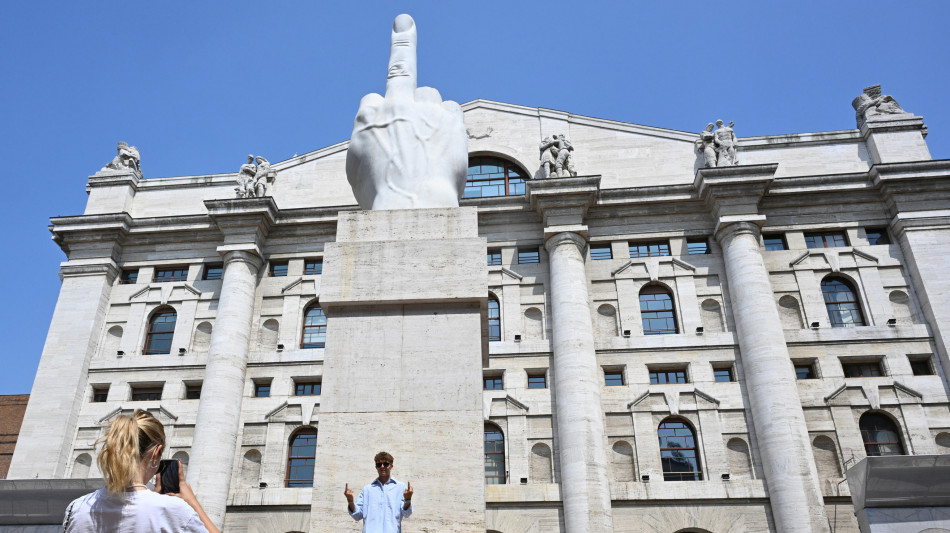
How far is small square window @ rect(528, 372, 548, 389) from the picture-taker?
3080 cm

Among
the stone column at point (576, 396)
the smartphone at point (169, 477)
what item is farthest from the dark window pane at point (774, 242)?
the smartphone at point (169, 477)

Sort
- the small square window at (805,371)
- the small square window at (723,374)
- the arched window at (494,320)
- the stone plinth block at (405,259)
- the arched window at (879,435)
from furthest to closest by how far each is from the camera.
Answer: the arched window at (494,320) < the small square window at (723,374) < the small square window at (805,371) < the arched window at (879,435) < the stone plinth block at (405,259)

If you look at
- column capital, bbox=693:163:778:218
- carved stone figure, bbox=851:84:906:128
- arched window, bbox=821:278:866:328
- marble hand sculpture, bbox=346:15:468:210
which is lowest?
marble hand sculpture, bbox=346:15:468:210

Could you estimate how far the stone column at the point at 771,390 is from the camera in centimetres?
2617

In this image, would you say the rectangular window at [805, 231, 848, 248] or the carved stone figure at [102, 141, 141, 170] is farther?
the carved stone figure at [102, 141, 141, 170]

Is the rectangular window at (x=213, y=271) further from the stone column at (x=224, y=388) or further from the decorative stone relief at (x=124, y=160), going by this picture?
the decorative stone relief at (x=124, y=160)

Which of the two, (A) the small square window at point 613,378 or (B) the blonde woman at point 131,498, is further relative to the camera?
(A) the small square window at point 613,378

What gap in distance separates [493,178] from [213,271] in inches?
539

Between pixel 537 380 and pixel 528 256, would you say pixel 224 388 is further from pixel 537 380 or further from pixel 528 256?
pixel 528 256

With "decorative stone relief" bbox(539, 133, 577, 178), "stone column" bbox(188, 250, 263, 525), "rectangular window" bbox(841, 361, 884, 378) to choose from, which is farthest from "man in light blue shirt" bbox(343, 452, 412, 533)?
"rectangular window" bbox(841, 361, 884, 378)

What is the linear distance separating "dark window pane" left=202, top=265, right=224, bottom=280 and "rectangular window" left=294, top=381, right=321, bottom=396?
7.00 m

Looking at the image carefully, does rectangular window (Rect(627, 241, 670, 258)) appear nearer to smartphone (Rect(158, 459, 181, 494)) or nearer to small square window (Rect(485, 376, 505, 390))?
small square window (Rect(485, 376, 505, 390))

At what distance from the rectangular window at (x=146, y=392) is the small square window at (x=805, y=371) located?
26.1m

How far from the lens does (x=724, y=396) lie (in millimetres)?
29516
